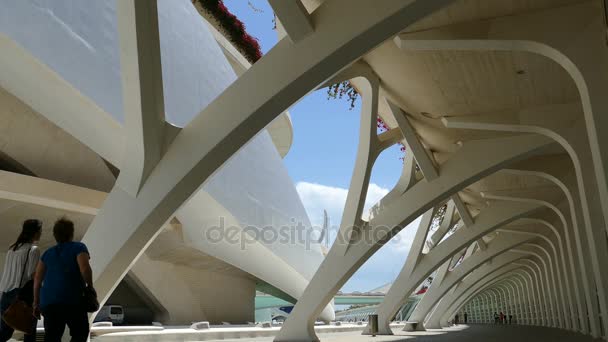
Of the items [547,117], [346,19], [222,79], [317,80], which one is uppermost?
[222,79]

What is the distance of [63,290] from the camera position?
12.1ft

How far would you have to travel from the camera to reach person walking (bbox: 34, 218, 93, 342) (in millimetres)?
3652

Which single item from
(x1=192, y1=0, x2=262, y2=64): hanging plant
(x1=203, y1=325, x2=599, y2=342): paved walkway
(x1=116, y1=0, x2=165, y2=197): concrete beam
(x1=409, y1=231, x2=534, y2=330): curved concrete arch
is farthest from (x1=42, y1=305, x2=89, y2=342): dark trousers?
(x1=409, y1=231, x2=534, y2=330): curved concrete arch

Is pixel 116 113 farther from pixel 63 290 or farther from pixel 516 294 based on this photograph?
pixel 516 294

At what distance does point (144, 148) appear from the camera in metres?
6.68

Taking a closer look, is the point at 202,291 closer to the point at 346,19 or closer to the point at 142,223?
the point at 142,223

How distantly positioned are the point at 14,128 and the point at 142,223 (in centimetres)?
893

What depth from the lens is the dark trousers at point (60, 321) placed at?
143 inches

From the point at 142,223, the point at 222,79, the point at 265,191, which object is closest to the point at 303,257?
the point at 265,191

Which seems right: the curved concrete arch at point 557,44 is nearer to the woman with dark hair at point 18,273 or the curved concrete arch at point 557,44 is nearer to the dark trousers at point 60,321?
the dark trousers at point 60,321

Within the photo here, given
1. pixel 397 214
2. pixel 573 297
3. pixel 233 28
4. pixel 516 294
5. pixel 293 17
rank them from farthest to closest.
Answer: pixel 516 294
pixel 233 28
pixel 573 297
pixel 397 214
pixel 293 17

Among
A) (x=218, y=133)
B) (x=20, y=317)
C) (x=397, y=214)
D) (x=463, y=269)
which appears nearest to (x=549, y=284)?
(x=463, y=269)

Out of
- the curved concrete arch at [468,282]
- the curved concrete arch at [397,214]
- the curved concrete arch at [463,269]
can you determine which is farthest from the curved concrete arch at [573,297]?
the curved concrete arch at [468,282]

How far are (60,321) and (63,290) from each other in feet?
0.63
